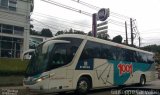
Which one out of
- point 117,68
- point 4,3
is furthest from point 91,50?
point 4,3

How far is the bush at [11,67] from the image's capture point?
24011 mm

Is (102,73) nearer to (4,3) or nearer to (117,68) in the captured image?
(117,68)

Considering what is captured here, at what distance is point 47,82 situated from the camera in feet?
44.5

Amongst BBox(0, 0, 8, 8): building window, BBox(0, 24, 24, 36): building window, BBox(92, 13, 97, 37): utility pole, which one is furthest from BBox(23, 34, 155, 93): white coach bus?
BBox(0, 0, 8, 8): building window

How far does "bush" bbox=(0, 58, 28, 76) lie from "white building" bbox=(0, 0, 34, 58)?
11.5 metres

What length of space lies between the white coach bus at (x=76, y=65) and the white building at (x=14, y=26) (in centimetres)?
2134

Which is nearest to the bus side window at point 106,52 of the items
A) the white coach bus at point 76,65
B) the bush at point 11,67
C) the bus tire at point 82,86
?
the white coach bus at point 76,65

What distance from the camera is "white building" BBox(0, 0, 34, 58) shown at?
3691cm

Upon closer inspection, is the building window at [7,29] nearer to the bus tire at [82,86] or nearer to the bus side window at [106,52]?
the bus side window at [106,52]

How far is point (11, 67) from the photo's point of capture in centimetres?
2533

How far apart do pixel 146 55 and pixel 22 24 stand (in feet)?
66.3

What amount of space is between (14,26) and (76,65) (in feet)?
81.1

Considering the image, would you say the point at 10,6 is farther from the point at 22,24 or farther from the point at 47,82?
the point at 47,82

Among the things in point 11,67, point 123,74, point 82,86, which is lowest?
point 82,86
